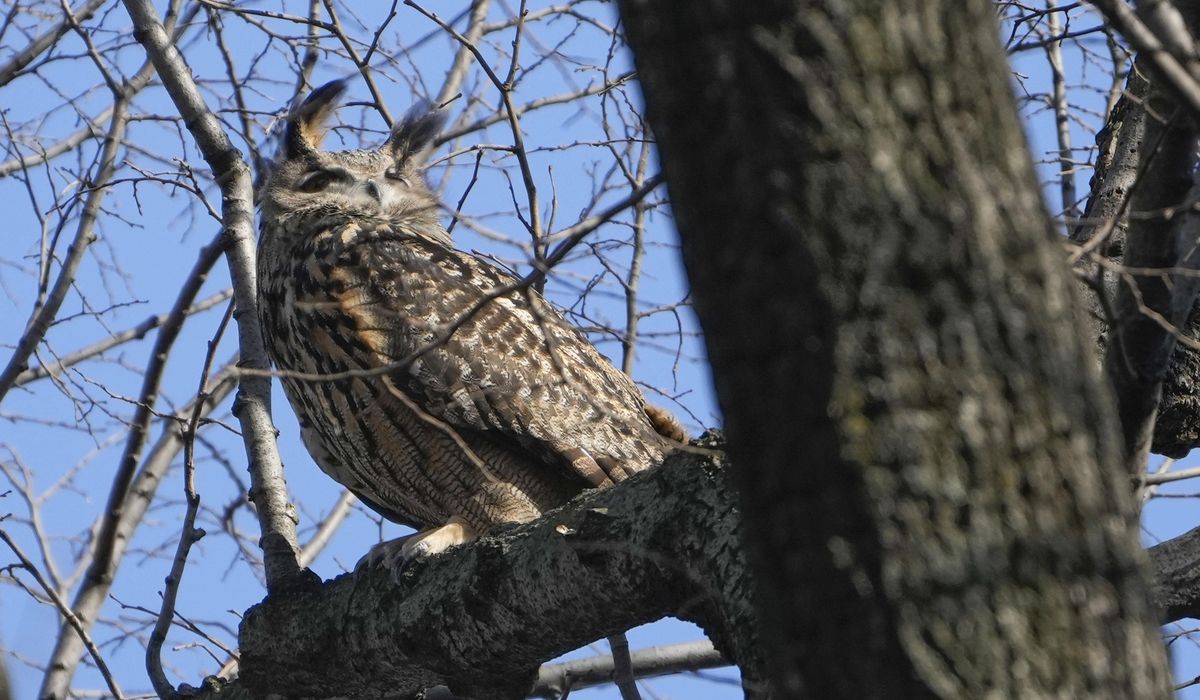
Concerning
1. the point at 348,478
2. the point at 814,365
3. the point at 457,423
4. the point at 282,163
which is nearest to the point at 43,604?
the point at 348,478

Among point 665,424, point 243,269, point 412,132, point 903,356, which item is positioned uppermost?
point 412,132

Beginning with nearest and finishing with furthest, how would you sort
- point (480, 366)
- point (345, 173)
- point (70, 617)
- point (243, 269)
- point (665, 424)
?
1. point (70, 617)
2. point (243, 269)
3. point (480, 366)
4. point (665, 424)
5. point (345, 173)

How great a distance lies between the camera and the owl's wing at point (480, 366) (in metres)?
3.96

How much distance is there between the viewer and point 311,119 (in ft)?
17.7

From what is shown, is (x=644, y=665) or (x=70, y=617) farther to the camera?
(x=644, y=665)

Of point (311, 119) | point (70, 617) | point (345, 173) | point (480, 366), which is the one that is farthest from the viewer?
point (311, 119)

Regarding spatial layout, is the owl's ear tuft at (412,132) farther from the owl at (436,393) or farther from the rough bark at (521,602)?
the rough bark at (521,602)

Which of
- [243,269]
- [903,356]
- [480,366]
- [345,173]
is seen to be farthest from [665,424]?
[903,356]

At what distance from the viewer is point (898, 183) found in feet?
4.50

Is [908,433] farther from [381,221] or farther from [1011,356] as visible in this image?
[381,221]

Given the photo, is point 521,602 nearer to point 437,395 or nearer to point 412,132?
point 437,395

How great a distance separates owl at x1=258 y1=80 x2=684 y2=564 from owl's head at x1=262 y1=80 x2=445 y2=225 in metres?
0.47

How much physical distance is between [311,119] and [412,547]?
8.13 feet

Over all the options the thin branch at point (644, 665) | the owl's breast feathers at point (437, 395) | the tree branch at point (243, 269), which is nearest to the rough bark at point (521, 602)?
the tree branch at point (243, 269)
